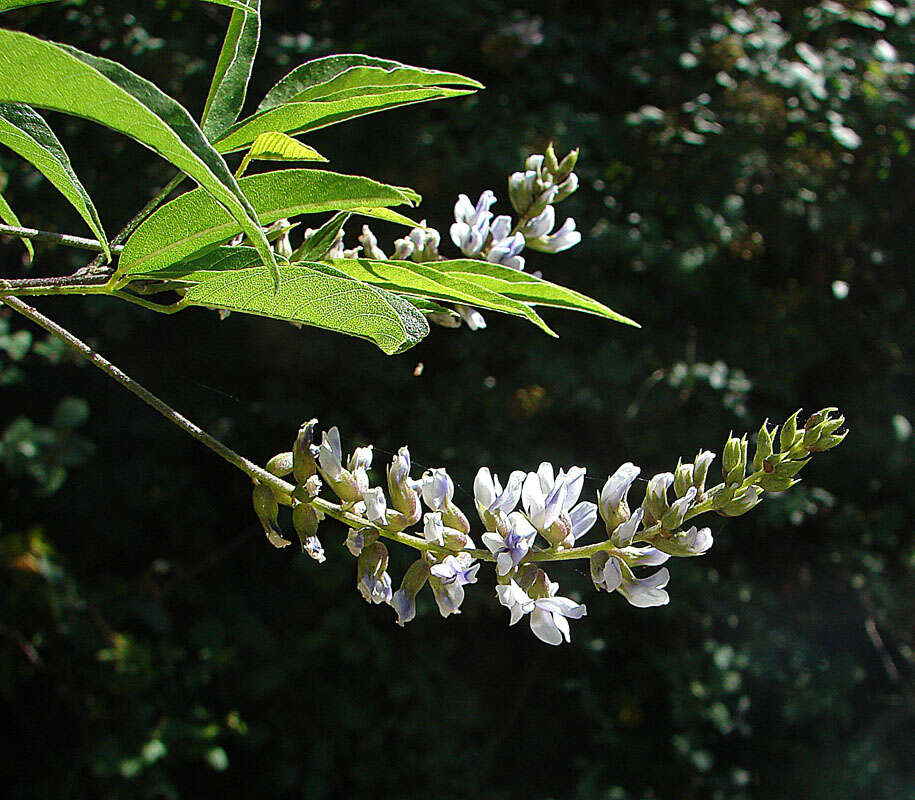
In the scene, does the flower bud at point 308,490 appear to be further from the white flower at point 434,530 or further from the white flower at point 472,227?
the white flower at point 472,227

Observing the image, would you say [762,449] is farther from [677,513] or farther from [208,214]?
[208,214]

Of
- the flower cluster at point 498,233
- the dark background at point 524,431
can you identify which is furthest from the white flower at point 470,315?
the dark background at point 524,431

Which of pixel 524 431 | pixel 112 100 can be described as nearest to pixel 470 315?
pixel 112 100

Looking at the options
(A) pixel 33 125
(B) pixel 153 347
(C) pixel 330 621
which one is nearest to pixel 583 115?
(B) pixel 153 347

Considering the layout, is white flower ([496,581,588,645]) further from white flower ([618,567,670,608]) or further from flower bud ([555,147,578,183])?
flower bud ([555,147,578,183])

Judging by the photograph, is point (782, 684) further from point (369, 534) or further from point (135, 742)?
point (369, 534)
